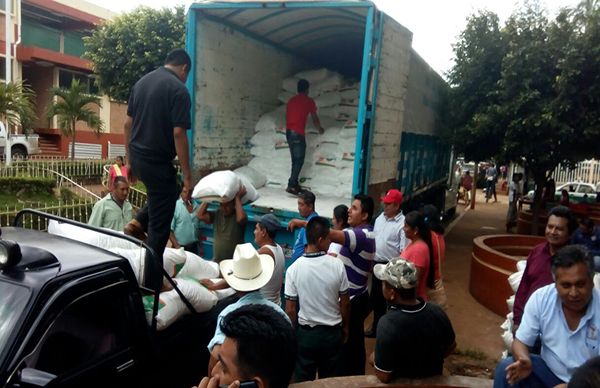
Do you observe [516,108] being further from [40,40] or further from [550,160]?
[40,40]

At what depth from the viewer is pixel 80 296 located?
2.21 metres

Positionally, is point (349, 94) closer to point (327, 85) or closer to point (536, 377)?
point (327, 85)

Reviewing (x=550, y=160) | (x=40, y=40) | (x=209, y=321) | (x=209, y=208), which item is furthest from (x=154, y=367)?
(x=40, y=40)

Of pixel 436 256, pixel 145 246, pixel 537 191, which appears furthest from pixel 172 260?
pixel 537 191

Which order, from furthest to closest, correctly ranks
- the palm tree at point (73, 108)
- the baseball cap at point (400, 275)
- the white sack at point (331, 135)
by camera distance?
the palm tree at point (73, 108)
the white sack at point (331, 135)
the baseball cap at point (400, 275)

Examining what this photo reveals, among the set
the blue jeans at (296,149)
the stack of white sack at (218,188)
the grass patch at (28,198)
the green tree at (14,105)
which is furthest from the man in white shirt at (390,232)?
the green tree at (14,105)

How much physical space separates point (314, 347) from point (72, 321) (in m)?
1.47

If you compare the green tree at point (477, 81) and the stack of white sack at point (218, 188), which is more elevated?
the green tree at point (477, 81)

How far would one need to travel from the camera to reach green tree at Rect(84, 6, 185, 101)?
1233 cm

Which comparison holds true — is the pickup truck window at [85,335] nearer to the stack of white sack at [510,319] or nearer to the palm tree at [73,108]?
the stack of white sack at [510,319]

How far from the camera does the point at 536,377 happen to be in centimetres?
234

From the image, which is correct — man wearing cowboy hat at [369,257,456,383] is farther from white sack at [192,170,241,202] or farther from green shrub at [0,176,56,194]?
green shrub at [0,176,56,194]

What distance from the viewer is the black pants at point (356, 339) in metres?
3.64

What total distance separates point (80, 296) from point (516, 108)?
23.6 ft
